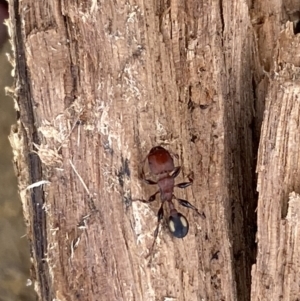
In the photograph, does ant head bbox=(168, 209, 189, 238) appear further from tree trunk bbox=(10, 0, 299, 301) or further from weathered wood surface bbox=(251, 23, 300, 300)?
weathered wood surface bbox=(251, 23, 300, 300)

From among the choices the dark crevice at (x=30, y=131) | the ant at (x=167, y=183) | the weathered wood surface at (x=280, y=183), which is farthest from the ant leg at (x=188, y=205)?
the dark crevice at (x=30, y=131)

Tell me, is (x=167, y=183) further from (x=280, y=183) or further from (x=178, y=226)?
(x=280, y=183)

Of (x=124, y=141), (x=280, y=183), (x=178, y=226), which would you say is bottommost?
(x=178, y=226)

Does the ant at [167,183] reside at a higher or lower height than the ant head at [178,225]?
higher

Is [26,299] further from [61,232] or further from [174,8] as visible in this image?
[174,8]

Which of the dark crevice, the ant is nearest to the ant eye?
the ant

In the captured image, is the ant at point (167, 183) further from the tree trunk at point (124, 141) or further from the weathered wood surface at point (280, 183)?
the weathered wood surface at point (280, 183)

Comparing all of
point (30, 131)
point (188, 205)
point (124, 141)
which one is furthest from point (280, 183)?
point (30, 131)
